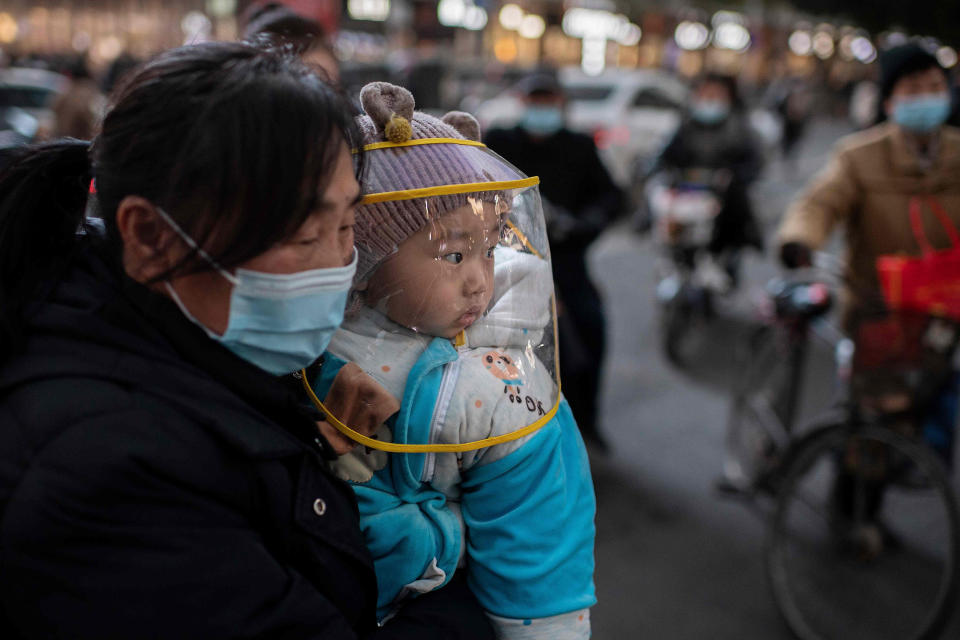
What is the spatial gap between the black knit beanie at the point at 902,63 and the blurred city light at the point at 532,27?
34.7m

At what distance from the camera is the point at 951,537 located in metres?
2.59

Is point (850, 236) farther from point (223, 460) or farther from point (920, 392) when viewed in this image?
point (223, 460)

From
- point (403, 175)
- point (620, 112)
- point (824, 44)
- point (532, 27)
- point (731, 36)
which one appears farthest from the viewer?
point (824, 44)

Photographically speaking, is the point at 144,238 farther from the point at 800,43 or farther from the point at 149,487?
the point at 800,43

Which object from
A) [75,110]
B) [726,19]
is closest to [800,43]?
[726,19]

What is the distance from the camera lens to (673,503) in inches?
150

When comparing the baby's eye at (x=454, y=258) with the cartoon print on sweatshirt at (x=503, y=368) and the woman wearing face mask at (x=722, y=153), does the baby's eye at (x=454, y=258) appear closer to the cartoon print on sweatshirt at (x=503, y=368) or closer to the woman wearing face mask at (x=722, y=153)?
the cartoon print on sweatshirt at (x=503, y=368)

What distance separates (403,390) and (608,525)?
2.68 m

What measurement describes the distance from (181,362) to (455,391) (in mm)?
381

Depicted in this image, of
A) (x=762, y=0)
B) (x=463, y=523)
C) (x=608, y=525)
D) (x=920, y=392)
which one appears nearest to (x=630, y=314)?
(x=608, y=525)

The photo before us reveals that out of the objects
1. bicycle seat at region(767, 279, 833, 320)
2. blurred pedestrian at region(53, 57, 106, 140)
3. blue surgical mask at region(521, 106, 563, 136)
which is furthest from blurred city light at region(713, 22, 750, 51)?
bicycle seat at region(767, 279, 833, 320)

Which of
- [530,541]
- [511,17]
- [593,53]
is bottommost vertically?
[593,53]

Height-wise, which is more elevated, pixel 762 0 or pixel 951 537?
pixel 762 0

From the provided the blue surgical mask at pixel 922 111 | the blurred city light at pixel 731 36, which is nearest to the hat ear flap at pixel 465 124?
the blue surgical mask at pixel 922 111
